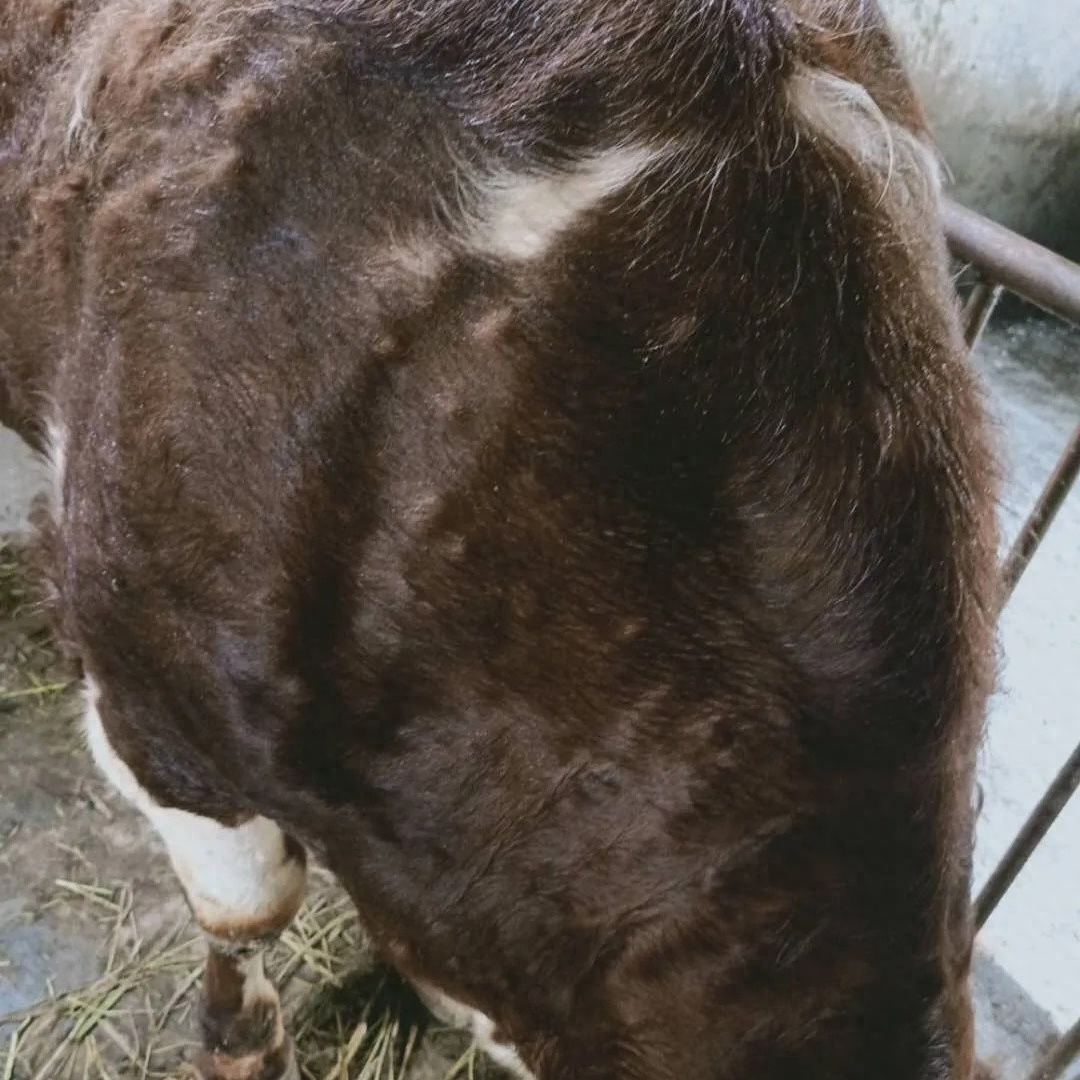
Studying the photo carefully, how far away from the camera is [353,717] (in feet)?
2.82

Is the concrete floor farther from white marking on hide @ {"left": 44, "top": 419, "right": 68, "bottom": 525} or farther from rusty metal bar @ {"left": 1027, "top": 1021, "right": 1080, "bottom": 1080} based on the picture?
white marking on hide @ {"left": 44, "top": 419, "right": 68, "bottom": 525}

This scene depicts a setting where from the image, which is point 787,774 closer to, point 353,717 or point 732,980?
point 732,980

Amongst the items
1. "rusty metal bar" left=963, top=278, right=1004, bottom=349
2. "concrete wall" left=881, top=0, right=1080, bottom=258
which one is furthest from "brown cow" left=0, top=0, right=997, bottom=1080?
"concrete wall" left=881, top=0, right=1080, bottom=258

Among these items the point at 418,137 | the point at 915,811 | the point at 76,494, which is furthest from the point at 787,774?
the point at 76,494

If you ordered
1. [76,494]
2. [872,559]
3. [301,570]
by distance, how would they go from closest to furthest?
[872,559], [301,570], [76,494]

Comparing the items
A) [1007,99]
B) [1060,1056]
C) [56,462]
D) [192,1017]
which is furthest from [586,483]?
[1007,99]

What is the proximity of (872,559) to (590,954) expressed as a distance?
13.5 inches

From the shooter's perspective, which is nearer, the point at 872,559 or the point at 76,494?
the point at 872,559

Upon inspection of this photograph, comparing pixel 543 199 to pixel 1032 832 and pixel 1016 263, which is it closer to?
pixel 1016 263

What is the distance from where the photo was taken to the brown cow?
725 mm

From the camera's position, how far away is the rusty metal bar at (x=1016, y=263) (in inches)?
47.8

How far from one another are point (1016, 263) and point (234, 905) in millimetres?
1099

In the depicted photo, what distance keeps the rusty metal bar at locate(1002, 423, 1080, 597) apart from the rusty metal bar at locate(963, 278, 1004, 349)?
6.2 inches

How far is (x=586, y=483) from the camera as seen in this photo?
74 cm
